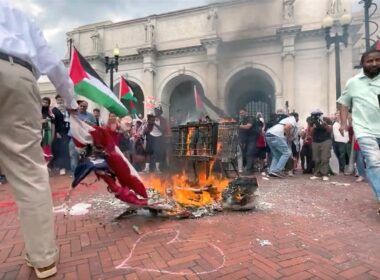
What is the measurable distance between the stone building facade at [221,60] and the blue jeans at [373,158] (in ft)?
35.7

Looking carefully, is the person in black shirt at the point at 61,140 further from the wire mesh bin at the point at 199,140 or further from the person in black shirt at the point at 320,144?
the person in black shirt at the point at 320,144

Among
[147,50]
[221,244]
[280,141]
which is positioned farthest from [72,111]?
[147,50]

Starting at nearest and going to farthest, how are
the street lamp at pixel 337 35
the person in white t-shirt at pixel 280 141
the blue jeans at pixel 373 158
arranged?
the blue jeans at pixel 373 158 → the person in white t-shirt at pixel 280 141 → the street lamp at pixel 337 35

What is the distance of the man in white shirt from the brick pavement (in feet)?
1.08

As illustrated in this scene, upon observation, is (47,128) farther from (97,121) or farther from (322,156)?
(322,156)

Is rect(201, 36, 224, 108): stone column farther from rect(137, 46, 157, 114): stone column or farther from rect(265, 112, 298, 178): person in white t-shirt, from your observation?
rect(265, 112, 298, 178): person in white t-shirt

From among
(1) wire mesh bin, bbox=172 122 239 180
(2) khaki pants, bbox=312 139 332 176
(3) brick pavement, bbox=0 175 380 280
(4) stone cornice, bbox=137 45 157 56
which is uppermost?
(4) stone cornice, bbox=137 45 157 56

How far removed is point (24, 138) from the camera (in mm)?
2064

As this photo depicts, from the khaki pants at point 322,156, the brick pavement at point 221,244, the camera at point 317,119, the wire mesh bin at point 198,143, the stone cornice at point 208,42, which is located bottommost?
the brick pavement at point 221,244

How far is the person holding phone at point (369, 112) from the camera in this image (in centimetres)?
Result: 376

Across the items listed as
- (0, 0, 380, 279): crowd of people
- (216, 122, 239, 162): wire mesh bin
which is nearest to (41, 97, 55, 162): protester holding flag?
(216, 122, 239, 162): wire mesh bin

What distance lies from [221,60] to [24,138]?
1614 centimetres

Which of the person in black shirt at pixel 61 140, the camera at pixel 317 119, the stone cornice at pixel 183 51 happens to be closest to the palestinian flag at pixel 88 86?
the person in black shirt at pixel 61 140

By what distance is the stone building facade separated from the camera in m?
17.2
